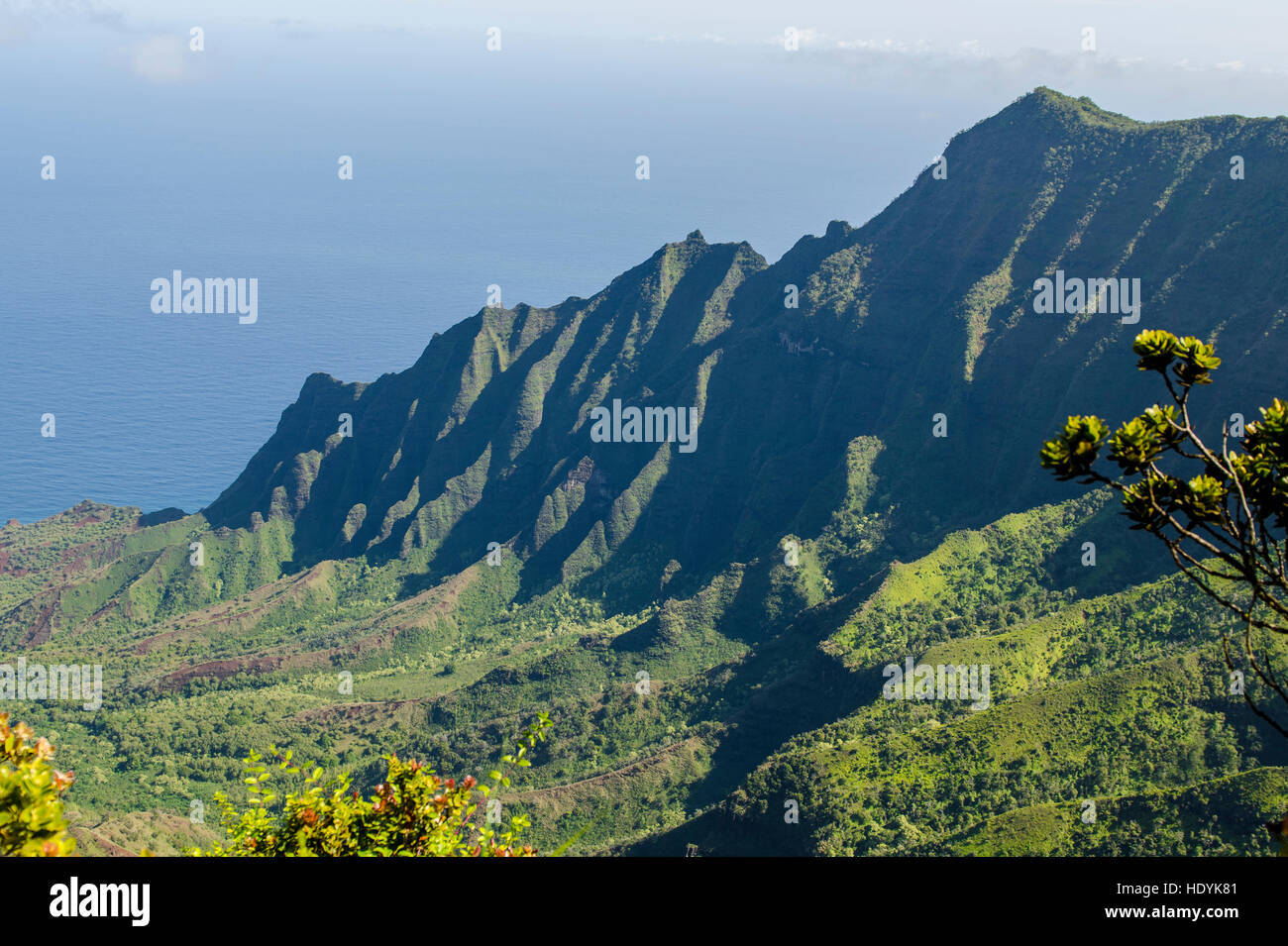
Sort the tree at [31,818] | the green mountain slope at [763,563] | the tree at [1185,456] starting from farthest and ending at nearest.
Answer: the green mountain slope at [763,563]
the tree at [1185,456]
the tree at [31,818]

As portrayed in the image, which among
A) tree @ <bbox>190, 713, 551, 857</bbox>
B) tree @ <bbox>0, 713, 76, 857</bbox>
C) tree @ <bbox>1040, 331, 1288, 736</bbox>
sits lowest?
tree @ <bbox>190, 713, 551, 857</bbox>

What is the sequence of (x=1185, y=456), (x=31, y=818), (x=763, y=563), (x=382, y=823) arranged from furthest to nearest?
(x=763, y=563) < (x=382, y=823) < (x=1185, y=456) < (x=31, y=818)

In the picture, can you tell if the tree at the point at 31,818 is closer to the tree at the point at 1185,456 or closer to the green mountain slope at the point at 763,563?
the tree at the point at 1185,456

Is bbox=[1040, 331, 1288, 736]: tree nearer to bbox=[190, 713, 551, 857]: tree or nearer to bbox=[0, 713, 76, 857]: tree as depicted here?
bbox=[190, 713, 551, 857]: tree

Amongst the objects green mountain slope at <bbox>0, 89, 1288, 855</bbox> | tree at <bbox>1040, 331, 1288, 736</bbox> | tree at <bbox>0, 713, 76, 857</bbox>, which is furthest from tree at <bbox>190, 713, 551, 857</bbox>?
green mountain slope at <bbox>0, 89, 1288, 855</bbox>

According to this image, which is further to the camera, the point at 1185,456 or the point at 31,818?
the point at 1185,456

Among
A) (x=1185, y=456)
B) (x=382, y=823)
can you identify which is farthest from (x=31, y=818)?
(x=1185, y=456)

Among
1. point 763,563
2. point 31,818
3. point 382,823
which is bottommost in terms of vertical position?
point 382,823

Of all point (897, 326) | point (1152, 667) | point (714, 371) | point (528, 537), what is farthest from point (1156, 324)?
point (528, 537)

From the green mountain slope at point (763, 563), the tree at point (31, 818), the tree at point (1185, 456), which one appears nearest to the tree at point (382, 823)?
the tree at point (31, 818)

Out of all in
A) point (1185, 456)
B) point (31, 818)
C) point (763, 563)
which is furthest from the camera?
point (763, 563)

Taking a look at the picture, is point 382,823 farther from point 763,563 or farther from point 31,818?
point 763,563
